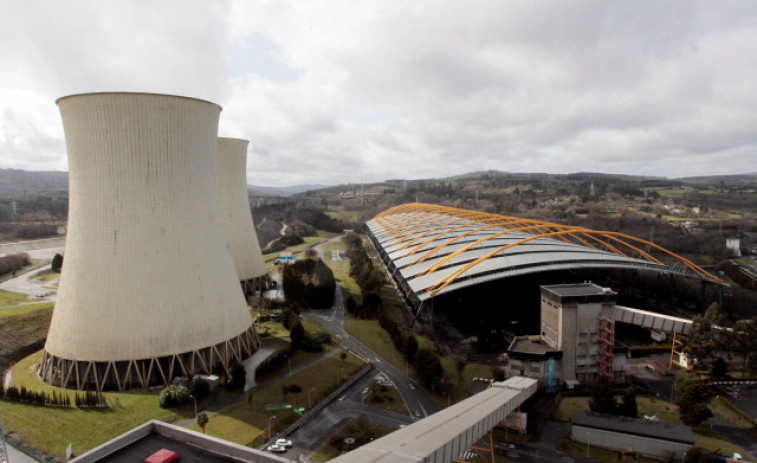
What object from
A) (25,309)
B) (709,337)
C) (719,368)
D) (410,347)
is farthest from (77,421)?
(709,337)

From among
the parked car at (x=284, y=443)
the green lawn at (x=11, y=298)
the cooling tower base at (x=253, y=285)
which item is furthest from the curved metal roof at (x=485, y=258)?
the green lawn at (x=11, y=298)

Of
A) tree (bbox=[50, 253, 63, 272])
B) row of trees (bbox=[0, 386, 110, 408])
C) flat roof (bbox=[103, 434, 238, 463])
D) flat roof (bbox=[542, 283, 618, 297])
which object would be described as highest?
flat roof (bbox=[542, 283, 618, 297])

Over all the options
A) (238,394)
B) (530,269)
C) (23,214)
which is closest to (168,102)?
(238,394)

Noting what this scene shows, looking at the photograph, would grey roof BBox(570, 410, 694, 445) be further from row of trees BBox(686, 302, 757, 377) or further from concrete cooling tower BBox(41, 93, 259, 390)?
concrete cooling tower BBox(41, 93, 259, 390)

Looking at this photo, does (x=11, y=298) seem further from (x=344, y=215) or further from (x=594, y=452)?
(x=344, y=215)

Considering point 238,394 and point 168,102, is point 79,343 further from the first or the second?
point 168,102

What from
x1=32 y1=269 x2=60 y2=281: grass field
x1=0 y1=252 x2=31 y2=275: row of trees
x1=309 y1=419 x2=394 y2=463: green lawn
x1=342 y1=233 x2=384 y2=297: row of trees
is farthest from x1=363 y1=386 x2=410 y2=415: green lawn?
x1=0 y1=252 x2=31 y2=275: row of trees

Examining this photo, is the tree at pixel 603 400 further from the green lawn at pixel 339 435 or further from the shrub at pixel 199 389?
the shrub at pixel 199 389
